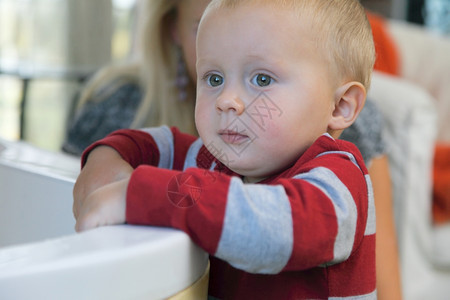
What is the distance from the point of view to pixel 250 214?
1.19ft

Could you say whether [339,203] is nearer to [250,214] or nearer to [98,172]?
[250,214]

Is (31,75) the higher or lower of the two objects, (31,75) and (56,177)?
the lower

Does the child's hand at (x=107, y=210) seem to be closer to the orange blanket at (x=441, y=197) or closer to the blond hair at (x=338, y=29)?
the blond hair at (x=338, y=29)

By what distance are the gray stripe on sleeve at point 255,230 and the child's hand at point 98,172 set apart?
14 cm

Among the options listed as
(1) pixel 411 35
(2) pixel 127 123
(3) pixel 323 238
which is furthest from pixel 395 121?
(3) pixel 323 238

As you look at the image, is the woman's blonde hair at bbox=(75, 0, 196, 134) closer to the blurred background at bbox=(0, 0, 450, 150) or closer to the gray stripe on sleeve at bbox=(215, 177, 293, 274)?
the gray stripe on sleeve at bbox=(215, 177, 293, 274)

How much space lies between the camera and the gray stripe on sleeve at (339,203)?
41 centimetres

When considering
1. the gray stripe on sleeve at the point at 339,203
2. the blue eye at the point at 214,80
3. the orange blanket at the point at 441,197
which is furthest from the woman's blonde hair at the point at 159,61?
the orange blanket at the point at 441,197

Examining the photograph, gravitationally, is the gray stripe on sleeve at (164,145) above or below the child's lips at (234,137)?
below

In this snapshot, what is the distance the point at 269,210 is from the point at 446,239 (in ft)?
4.28

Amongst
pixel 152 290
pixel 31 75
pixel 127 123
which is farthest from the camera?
pixel 31 75

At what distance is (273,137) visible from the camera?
469 millimetres

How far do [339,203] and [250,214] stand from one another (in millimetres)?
78

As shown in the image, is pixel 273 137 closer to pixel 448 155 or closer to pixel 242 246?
pixel 242 246
